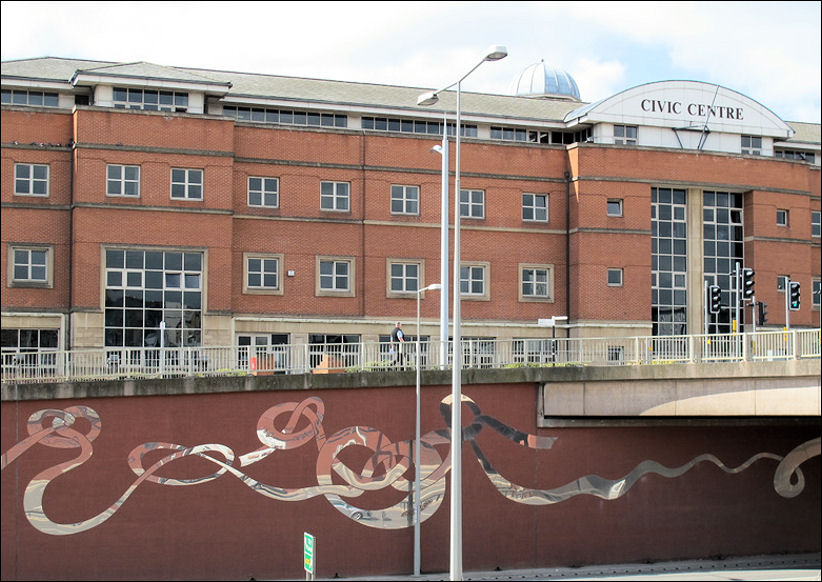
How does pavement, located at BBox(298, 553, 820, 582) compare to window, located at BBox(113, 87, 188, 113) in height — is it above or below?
below

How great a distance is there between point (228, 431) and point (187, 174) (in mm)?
16122

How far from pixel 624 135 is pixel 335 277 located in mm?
14589

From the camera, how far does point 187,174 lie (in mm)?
45219

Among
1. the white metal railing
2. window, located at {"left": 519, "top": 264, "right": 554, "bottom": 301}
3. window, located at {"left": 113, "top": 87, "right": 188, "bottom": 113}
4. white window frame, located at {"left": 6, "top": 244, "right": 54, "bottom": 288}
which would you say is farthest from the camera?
window, located at {"left": 519, "top": 264, "right": 554, "bottom": 301}

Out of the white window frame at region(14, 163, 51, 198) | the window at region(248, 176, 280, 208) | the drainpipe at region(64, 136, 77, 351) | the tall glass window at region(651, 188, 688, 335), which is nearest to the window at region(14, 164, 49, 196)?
the white window frame at region(14, 163, 51, 198)

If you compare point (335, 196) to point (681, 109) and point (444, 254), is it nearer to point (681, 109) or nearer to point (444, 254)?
point (444, 254)

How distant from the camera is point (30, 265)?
44.1 meters

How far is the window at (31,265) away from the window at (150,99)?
252 inches

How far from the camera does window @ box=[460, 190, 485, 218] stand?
49.6m

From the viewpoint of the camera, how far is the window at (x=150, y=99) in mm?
45781

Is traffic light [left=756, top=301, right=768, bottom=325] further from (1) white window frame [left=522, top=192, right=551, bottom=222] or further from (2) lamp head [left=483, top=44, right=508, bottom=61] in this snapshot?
(2) lamp head [left=483, top=44, right=508, bottom=61]

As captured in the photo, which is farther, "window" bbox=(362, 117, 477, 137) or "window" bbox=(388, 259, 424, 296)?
"window" bbox=(362, 117, 477, 137)

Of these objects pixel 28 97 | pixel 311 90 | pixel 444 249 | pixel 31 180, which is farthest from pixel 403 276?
pixel 28 97

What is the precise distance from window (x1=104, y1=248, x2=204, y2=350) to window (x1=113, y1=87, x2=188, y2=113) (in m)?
5.89
